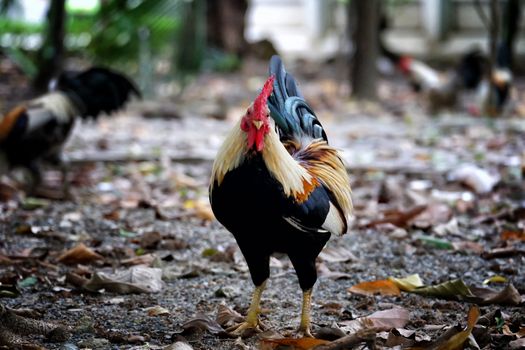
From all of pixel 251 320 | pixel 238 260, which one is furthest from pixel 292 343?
pixel 238 260

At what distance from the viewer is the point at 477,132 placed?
9.91 metres

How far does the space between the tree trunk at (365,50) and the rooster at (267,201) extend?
31.4 feet

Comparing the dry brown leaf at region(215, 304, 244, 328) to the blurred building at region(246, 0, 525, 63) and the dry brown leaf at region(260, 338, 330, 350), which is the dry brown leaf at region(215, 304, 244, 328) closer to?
the dry brown leaf at region(260, 338, 330, 350)

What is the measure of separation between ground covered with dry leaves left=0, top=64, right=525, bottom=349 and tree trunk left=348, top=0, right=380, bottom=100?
4176mm

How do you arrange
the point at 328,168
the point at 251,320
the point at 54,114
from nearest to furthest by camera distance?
the point at 251,320 < the point at 328,168 < the point at 54,114

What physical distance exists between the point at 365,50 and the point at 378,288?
938cm

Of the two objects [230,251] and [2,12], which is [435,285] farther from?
[2,12]

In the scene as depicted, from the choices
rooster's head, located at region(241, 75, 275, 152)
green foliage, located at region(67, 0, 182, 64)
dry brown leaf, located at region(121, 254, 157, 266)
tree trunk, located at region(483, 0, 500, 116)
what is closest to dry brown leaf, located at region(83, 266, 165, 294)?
dry brown leaf, located at region(121, 254, 157, 266)

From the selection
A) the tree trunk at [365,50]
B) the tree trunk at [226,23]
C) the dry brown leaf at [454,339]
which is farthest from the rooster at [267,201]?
the tree trunk at [226,23]

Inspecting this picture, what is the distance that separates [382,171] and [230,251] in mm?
2974

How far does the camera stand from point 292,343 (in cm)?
323

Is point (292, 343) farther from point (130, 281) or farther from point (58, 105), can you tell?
point (58, 105)

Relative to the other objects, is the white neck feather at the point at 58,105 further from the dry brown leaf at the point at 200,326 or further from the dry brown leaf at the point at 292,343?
the dry brown leaf at the point at 292,343

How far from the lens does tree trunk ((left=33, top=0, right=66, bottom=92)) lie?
979cm
